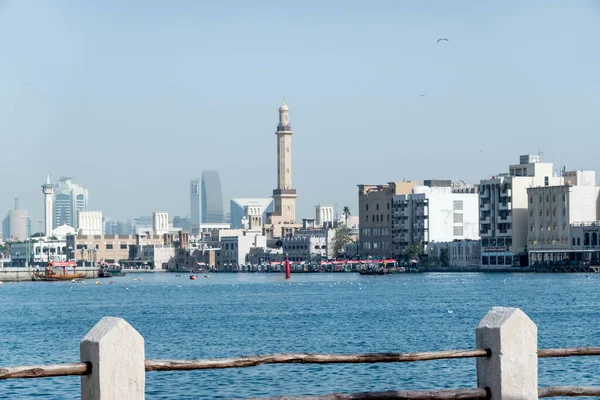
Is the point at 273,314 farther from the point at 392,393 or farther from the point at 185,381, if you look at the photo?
the point at 392,393

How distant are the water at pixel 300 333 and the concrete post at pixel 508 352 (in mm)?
23435

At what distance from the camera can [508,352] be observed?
10375 millimetres

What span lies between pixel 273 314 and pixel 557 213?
114017mm

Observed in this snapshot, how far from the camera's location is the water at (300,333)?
36000 millimetres

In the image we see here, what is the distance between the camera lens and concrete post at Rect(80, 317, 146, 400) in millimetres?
9195

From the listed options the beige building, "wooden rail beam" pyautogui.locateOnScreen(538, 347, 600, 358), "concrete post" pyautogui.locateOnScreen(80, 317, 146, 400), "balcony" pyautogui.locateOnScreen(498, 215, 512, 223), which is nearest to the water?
"wooden rail beam" pyautogui.locateOnScreen(538, 347, 600, 358)

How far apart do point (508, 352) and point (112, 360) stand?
3.33 meters

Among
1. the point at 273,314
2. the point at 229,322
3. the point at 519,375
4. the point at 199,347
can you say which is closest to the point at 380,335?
the point at 199,347

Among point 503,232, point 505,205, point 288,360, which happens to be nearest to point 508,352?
point 288,360

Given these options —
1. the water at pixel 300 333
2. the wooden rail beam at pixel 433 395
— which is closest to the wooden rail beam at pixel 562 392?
the wooden rail beam at pixel 433 395

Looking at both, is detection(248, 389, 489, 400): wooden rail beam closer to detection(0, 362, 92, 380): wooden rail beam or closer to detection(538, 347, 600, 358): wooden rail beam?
detection(538, 347, 600, 358): wooden rail beam

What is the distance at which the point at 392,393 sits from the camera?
34.5 ft

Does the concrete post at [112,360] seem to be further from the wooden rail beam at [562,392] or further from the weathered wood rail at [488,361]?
the wooden rail beam at [562,392]

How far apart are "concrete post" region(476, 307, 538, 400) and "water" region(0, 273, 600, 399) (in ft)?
76.9
